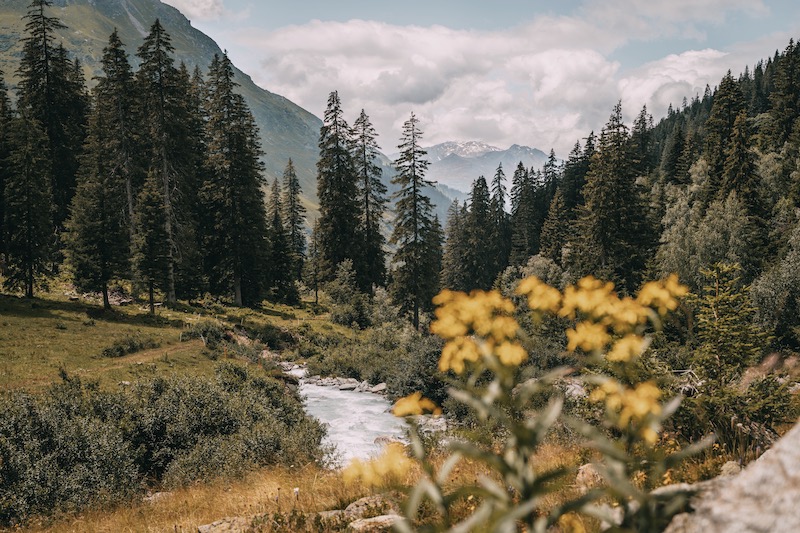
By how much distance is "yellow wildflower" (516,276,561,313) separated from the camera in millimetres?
2633

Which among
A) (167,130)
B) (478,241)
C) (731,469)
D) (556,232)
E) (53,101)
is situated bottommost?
(731,469)

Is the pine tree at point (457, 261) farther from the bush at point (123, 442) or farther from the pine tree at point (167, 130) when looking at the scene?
the bush at point (123, 442)

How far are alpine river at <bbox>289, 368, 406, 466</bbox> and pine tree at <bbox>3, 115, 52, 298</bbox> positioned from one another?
18618mm

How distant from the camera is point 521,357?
2.01 m

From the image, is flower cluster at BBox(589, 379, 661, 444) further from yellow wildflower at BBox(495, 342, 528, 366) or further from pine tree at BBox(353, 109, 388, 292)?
pine tree at BBox(353, 109, 388, 292)

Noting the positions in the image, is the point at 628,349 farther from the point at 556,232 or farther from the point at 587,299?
the point at 556,232

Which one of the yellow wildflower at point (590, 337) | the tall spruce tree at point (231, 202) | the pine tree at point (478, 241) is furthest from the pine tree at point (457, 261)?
the yellow wildflower at point (590, 337)

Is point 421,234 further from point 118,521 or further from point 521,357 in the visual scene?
point 521,357

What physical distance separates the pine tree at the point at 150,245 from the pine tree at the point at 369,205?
1997cm

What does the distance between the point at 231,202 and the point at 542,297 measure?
40167mm

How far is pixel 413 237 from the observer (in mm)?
40219

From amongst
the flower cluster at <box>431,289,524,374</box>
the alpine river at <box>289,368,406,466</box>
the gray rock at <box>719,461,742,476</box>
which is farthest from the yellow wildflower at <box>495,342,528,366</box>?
the alpine river at <box>289,368,406,466</box>

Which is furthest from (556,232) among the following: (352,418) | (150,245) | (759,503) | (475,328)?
(759,503)

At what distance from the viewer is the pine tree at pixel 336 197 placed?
45.6 meters
